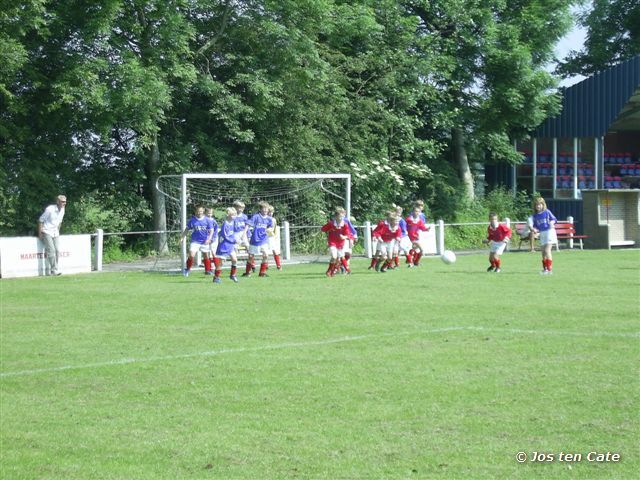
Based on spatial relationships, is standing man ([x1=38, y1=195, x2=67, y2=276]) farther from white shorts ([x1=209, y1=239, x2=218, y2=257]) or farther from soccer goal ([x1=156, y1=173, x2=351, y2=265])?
soccer goal ([x1=156, y1=173, x2=351, y2=265])

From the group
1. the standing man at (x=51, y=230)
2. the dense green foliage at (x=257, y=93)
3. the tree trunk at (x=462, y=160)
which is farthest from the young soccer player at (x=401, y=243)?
the tree trunk at (x=462, y=160)

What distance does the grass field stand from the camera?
25.8 feet

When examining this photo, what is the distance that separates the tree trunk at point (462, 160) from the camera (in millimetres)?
44406

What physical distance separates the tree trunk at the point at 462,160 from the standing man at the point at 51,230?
21.8 m

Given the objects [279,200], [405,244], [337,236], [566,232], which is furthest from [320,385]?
[566,232]

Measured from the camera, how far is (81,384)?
11.1 m

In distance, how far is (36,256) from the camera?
2627cm

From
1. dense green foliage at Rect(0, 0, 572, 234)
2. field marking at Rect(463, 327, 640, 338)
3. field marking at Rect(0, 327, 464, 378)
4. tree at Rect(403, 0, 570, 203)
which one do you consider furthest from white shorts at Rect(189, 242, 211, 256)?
tree at Rect(403, 0, 570, 203)

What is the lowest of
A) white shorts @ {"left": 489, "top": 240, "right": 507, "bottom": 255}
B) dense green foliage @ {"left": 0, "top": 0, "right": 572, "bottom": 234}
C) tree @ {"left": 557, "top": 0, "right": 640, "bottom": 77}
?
white shorts @ {"left": 489, "top": 240, "right": 507, "bottom": 255}

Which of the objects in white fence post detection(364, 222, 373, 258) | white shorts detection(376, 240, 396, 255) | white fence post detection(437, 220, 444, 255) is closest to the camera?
white shorts detection(376, 240, 396, 255)

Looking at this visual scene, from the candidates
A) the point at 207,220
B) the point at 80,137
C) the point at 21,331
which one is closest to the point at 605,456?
the point at 21,331

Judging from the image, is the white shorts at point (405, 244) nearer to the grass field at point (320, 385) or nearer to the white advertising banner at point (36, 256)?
the grass field at point (320, 385)

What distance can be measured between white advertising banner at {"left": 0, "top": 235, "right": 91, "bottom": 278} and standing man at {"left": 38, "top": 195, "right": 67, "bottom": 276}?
→ 206 mm

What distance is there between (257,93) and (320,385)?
22962 millimetres
